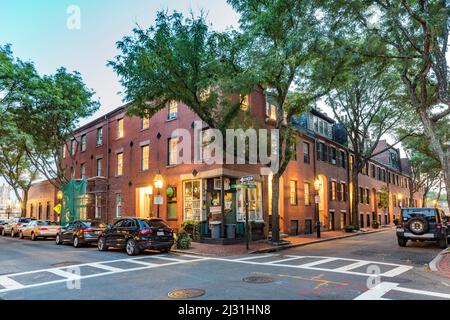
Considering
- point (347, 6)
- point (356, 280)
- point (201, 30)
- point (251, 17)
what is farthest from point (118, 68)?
point (356, 280)

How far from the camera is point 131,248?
47.1 ft

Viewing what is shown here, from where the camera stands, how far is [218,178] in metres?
19.4

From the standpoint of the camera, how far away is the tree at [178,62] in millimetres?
14289

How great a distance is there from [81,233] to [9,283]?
9.42 meters

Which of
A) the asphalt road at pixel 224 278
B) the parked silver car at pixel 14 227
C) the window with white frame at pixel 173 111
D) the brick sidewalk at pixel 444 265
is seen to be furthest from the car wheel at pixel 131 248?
the parked silver car at pixel 14 227

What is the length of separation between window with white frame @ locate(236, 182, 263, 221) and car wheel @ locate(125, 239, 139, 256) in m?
7.21

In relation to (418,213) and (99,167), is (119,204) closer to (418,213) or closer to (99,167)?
(99,167)

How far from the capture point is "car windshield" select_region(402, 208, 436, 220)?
55.7ft

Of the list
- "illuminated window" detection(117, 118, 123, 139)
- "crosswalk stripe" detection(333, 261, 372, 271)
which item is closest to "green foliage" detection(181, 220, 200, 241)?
"crosswalk stripe" detection(333, 261, 372, 271)

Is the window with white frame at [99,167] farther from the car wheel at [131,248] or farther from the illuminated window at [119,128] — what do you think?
the car wheel at [131,248]

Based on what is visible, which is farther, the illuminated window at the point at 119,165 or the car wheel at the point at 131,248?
the illuminated window at the point at 119,165

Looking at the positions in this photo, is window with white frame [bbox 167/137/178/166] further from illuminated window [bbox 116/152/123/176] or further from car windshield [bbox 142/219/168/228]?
car windshield [bbox 142/219/168/228]

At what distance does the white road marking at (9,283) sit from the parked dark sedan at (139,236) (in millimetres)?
5400

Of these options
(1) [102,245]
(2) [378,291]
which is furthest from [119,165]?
(2) [378,291]
